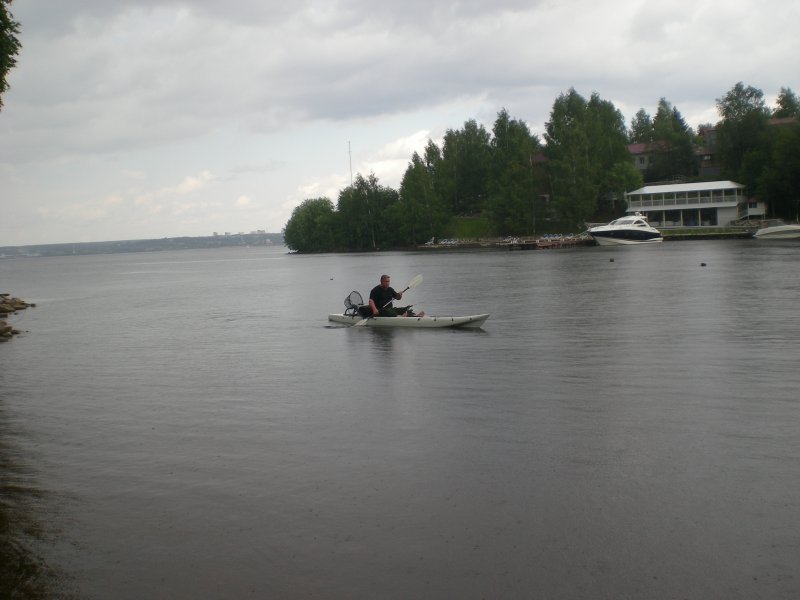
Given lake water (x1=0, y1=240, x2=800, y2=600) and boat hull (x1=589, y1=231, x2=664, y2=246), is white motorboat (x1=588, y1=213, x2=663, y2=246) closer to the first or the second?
boat hull (x1=589, y1=231, x2=664, y2=246)

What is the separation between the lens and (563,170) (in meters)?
117

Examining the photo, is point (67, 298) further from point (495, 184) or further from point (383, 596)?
point (495, 184)

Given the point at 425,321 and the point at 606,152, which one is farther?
the point at 606,152

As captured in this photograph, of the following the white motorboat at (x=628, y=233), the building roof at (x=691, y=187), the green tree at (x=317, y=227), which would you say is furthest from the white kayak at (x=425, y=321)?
the green tree at (x=317, y=227)

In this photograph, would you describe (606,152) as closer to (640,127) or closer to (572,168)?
(572,168)

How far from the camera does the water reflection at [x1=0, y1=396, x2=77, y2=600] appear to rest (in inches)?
271

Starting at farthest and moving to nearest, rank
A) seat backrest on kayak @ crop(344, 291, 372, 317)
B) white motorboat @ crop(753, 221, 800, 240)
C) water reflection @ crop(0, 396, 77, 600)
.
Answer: white motorboat @ crop(753, 221, 800, 240)
seat backrest on kayak @ crop(344, 291, 372, 317)
water reflection @ crop(0, 396, 77, 600)

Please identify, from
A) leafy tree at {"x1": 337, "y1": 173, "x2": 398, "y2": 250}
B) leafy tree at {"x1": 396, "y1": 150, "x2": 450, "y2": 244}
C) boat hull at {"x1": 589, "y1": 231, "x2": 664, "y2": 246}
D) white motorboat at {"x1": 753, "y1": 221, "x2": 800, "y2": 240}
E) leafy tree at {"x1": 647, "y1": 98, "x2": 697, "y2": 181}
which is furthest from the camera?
leafy tree at {"x1": 337, "y1": 173, "x2": 398, "y2": 250}

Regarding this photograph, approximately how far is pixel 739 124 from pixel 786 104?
35.7 m

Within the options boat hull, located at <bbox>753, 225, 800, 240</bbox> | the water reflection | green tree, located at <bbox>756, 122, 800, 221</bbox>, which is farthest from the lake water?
green tree, located at <bbox>756, 122, 800, 221</bbox>

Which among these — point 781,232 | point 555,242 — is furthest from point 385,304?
point 555,242

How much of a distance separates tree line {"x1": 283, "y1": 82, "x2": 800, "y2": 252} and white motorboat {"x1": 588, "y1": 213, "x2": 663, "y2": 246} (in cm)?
1172

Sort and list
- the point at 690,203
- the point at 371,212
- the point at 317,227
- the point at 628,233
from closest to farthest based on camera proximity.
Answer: the point at 628,233 < the point at 690,203 < the point at 371,212 < the point at 317,227

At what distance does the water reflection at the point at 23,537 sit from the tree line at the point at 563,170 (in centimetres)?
10311
